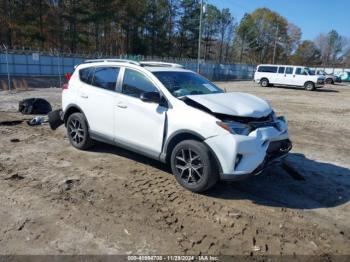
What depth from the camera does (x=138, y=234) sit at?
3.51 meters

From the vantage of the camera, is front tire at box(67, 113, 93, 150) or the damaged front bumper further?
front tire at box(67, 113, 93, 150)

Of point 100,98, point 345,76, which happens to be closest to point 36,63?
point 100,98

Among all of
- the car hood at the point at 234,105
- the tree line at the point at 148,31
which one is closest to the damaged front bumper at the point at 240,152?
the car hood at the point at 234,105

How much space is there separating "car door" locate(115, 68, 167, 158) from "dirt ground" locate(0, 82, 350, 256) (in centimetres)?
49

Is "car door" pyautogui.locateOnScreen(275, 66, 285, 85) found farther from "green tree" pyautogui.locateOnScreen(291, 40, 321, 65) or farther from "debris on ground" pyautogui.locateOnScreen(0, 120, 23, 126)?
"green tree" pyautogui.locateOnScreen(291, 40, 321, 65)

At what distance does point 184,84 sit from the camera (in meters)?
5.28

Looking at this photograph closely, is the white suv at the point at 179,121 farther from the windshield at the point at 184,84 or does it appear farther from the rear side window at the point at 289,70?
the rear side window at the point at 289,70

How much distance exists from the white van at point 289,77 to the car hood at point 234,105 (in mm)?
24644

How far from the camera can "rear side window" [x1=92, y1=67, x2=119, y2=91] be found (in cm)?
557

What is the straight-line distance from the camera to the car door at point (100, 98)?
5.52m

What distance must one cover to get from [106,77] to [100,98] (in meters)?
0.40

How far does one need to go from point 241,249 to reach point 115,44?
5863cm

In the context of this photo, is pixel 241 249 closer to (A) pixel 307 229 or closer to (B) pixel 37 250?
(A) pixel 307 229

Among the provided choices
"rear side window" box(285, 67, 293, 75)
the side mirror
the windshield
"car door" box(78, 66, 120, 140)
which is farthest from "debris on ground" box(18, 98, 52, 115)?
"rear side window" box(285, 67, 293, 75)
